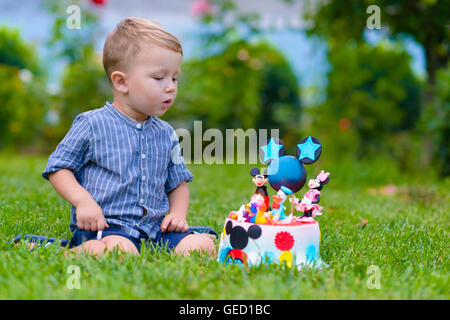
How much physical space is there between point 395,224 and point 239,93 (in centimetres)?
582

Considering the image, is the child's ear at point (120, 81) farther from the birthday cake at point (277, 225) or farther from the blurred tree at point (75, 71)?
the blurred tree at point (75, 71)

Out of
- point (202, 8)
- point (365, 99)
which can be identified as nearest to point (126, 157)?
point (365, 99)

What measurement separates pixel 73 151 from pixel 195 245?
655 millimetres

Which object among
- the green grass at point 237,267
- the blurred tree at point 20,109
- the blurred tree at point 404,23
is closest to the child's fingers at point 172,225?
the green grass at point 237,267

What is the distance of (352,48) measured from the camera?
760 centimetres

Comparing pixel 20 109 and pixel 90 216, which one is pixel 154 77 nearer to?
pixel 90 216

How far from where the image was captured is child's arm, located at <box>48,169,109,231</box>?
2.06 m

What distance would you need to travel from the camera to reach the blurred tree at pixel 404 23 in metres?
5.96

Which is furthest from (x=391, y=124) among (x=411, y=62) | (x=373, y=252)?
(x=373, y=252)

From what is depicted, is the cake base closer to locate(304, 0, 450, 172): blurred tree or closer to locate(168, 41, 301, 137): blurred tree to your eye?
locate(304, 0, 450, 172): blurred tree

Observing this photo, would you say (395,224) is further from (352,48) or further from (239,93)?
(239,93)

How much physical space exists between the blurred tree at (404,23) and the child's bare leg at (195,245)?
4142 mm

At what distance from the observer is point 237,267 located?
1.85 m

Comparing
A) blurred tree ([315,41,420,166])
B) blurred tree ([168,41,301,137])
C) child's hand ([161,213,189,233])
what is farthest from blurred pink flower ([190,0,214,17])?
child's hand ([161,213,189,233])
